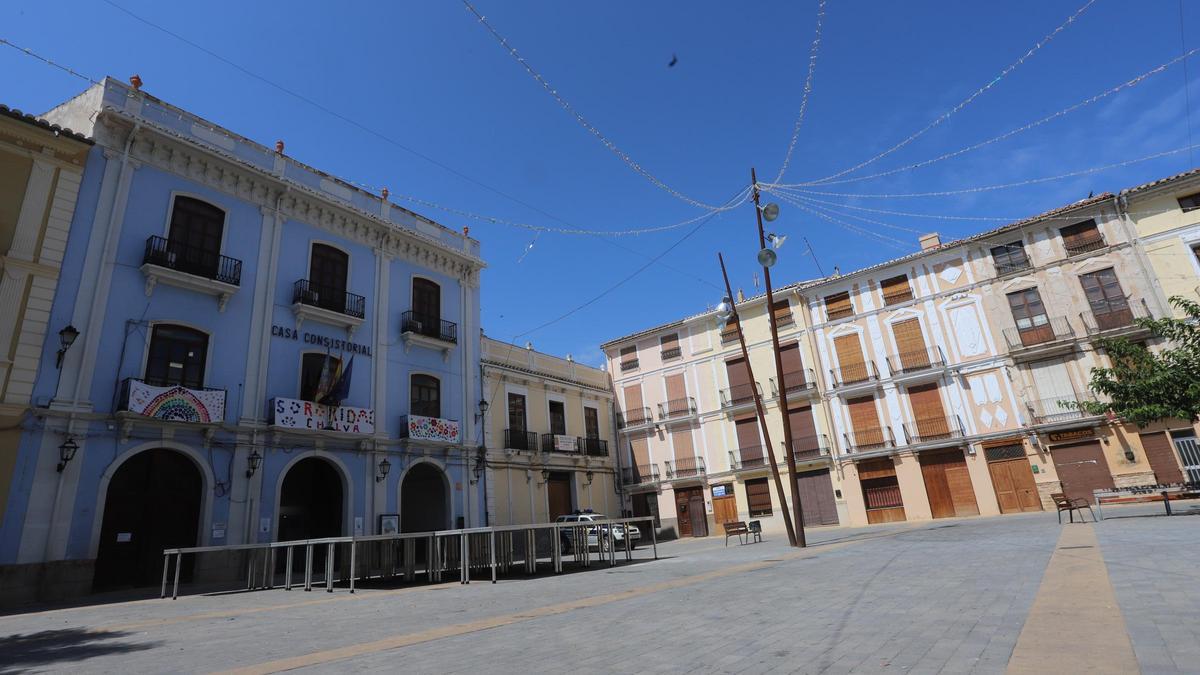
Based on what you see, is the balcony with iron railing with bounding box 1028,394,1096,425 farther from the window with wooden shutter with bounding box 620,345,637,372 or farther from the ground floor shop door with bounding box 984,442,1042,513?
the window with wooden shutter with bounding box 620,345,637,372

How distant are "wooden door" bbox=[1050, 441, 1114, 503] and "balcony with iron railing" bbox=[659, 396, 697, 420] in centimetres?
1527

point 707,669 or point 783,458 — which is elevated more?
point 783,458

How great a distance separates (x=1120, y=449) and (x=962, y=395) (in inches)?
207

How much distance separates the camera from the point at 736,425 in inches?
1165

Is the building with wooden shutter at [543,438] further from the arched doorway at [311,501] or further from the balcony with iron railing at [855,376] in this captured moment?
the balcony with iron railing at [855,376]

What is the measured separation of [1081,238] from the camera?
23203mm

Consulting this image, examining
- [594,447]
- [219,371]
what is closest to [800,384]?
[594,447]

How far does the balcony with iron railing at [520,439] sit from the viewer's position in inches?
966

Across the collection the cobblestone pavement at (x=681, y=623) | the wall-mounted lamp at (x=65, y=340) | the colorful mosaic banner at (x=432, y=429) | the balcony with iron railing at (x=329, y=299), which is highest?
the balcony with iron railing at (x=329, y=299)

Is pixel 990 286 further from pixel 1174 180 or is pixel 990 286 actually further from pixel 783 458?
pixel 783 458

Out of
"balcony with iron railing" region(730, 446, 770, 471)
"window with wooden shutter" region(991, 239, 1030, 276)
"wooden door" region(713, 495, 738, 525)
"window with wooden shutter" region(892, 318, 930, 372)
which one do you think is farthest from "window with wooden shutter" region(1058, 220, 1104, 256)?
"wooden door" region(713, 495, 738, 525)

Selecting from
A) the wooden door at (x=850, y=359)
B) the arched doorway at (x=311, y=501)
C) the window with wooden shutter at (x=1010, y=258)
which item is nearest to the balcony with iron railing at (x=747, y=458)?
the wooden door at (x=850, y=359)

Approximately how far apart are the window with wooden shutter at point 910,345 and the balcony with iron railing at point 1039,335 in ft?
10.1

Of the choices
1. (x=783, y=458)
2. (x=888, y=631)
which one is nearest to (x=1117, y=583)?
(x=888, y=631)
